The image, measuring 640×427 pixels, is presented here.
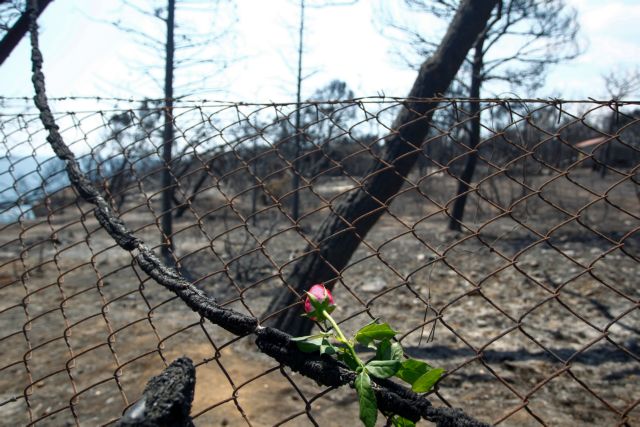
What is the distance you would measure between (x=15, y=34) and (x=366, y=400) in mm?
2681

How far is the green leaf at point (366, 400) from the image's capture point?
0.79 meters

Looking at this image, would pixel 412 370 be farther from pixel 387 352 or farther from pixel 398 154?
pixel 398 154

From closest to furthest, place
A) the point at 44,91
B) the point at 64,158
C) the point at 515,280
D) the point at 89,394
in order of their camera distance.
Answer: the point at 64,158 → the point at 44,91 → the point at 89,394 → the point at 515,280

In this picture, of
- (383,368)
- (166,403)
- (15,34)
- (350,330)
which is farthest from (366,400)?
(350,330)

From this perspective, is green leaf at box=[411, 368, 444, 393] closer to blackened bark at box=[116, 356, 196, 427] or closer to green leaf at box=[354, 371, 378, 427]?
green leaf at box=[354, 371, 378, 427]

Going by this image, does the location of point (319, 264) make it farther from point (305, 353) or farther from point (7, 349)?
point (7, 349)

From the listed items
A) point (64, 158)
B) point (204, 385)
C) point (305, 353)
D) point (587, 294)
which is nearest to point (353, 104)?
point (305, 353)

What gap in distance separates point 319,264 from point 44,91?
2006 mm

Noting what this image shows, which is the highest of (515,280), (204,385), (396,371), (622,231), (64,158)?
(622,231)

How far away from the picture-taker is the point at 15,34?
96.4 inches

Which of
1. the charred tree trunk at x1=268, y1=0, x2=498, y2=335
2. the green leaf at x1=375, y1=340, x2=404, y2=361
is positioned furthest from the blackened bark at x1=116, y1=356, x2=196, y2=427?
the charred tree trunk at x1=268, y1=0, x2=498, y2=335

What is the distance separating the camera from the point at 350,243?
327cm

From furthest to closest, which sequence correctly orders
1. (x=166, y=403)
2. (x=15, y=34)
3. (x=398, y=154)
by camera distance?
(x=398, y=154)
(x=15, y=34)
(x=166, y=403)

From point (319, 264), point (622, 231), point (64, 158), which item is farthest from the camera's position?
point (622, 231)
